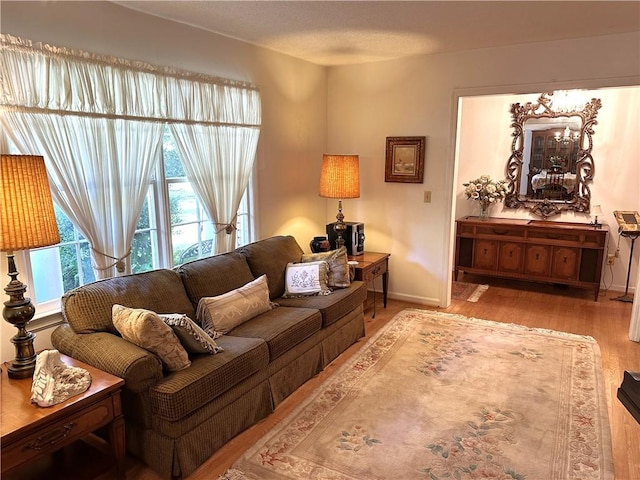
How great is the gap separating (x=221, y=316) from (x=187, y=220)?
0.97m

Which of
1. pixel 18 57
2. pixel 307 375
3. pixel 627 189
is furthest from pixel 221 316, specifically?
pixel 627 189

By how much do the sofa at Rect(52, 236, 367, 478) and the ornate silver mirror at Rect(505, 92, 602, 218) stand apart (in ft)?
10.5

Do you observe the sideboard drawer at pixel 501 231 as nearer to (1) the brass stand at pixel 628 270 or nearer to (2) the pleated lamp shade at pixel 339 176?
(1) the brass stand at pixel 628 270

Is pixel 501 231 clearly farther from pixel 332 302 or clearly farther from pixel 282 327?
pixel 282 327

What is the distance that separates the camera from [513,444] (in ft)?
8.05

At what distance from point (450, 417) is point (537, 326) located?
1.94 meters

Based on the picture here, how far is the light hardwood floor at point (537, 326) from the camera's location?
2.26m

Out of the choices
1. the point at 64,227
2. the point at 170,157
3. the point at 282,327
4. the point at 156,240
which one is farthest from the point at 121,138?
the point at 282,327

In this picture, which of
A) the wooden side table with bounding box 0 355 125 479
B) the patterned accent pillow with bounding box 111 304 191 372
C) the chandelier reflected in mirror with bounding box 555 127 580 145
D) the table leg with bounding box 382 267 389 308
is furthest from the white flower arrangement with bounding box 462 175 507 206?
the wooden side table with bounding box 0 355 125 479

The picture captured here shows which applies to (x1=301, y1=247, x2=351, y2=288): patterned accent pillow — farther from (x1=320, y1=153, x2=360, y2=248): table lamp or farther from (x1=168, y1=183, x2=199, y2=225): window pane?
(x1=168, y1=183, x2=199, y2=225): window pane

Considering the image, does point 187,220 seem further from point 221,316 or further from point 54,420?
point 54,420

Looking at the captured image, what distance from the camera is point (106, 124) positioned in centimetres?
273

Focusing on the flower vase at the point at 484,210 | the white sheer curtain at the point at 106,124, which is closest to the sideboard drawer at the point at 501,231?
the flower vase at the point at 484,210

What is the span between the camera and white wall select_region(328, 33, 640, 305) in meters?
3.80
